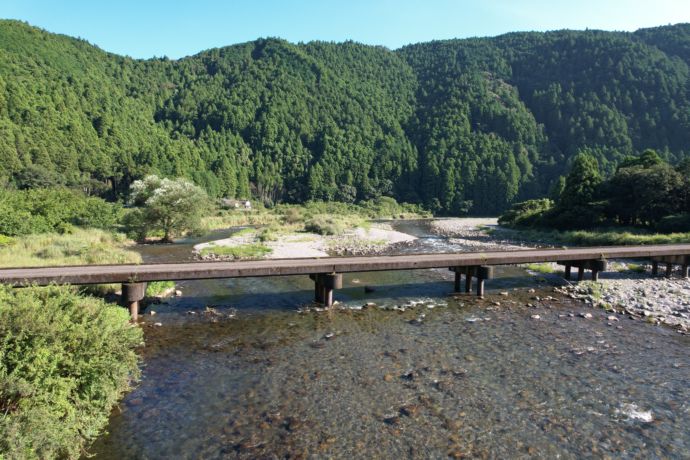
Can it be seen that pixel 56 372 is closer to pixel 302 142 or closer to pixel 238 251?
pixel 238 251

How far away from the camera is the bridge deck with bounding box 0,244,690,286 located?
1747cm

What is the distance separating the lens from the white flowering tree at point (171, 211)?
46.7 m

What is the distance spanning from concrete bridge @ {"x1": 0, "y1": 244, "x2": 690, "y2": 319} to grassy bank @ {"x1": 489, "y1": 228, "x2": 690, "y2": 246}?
38.4 ft

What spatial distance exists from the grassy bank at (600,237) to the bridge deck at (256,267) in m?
13.3

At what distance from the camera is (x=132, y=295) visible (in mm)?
17375

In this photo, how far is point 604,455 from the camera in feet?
28.7

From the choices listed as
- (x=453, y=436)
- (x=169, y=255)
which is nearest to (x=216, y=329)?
(x=453, y=436)

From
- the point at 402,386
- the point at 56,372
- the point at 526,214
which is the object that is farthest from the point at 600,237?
the point at 56,372

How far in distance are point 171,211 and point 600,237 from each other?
162 ft

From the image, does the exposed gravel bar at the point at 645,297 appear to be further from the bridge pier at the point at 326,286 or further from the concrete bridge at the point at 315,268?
the bridge pier at the point at 326,286

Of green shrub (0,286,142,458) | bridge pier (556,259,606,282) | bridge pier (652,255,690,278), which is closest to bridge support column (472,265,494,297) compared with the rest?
bridge pier (556,259,606,282)

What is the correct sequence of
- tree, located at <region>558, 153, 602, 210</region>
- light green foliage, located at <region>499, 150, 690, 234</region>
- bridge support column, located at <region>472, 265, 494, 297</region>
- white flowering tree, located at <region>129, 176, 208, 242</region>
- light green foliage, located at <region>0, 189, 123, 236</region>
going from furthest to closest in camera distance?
tree, located at <region>558, 153, 602, 210</region> < white flowering tree, located at <region>129, 176, 208, 242</region> < light green foliage, located at <region>499, 150, 690, 234</region> < light green foliage, located at <region>0, 189, 123, 236</region> < bridge support column, located at <region>472, 265, 494, 297</region>

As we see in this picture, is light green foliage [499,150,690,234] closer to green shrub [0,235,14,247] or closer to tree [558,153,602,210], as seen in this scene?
tree [558,153,602,210]

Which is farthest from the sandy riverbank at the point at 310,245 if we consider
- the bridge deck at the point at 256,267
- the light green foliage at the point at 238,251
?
the bridge deck at the point at 256,267
